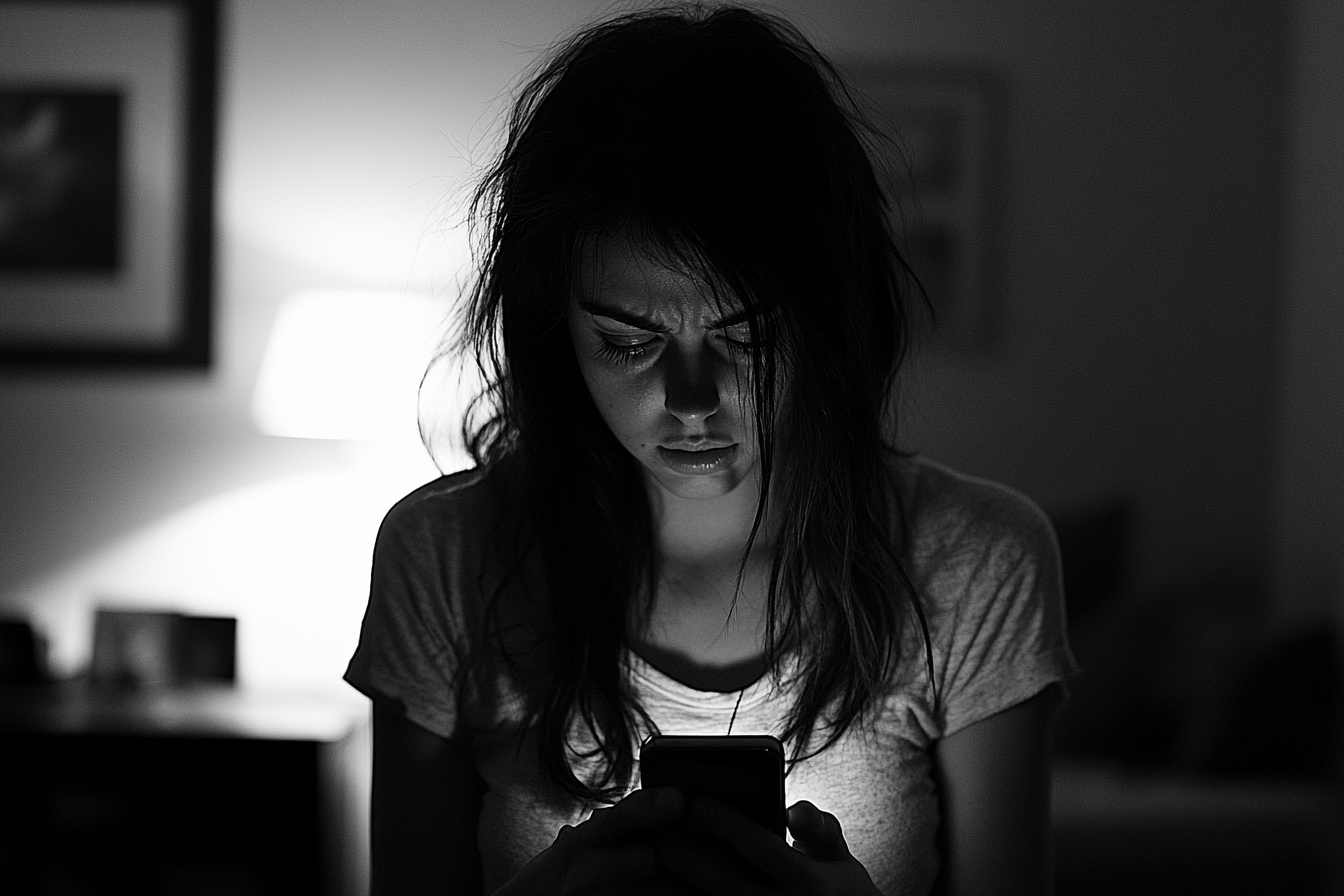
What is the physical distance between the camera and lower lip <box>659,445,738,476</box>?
906mm

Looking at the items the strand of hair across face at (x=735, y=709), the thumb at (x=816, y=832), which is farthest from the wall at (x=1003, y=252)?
the thumb at (x=816, y=832)

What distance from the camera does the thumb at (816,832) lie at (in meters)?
0.81

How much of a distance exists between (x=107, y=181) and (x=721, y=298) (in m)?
2.33

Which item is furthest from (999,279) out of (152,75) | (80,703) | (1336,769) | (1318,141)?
(80,703)

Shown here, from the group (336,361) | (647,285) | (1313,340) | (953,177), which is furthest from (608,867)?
(1313,340)

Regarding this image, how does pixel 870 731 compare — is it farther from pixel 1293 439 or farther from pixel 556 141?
pixel 1293 439

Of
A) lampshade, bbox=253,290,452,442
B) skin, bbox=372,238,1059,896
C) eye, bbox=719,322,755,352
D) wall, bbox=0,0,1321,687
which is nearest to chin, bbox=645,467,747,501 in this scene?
skin, bbox=372,238,1059,896

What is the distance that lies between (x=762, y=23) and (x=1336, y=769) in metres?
2.15

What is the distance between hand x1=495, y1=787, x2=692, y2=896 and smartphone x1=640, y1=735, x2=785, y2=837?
1cm

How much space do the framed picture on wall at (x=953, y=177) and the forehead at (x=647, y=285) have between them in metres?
2.14

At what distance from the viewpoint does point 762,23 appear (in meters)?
0.90

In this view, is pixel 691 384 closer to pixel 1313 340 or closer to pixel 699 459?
pixel 699 459

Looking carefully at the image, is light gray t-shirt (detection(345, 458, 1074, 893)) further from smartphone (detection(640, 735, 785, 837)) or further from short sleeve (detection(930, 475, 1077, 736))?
smartphone (detection(640, 735, 785, 837))

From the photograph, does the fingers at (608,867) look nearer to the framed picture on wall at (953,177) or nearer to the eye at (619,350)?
the eye at (619,350)
